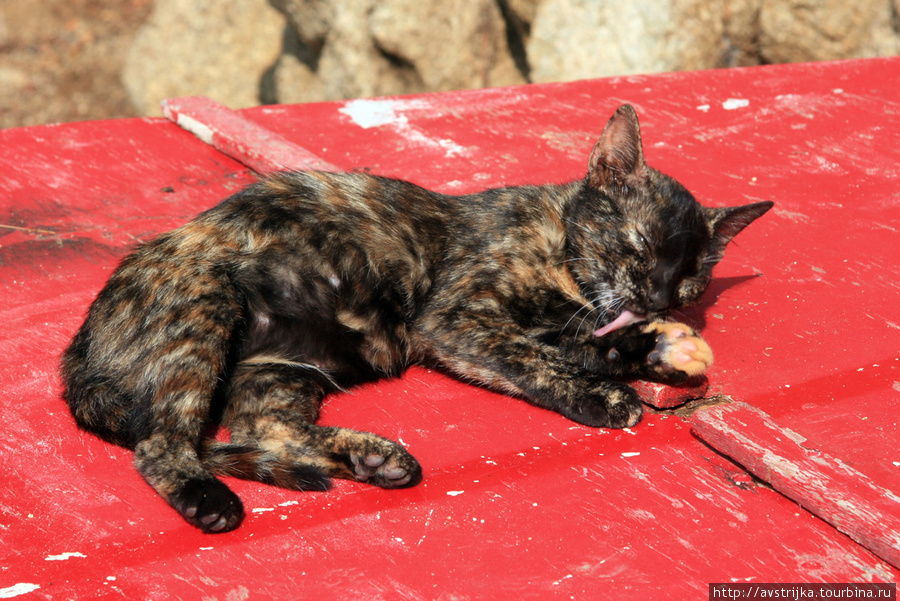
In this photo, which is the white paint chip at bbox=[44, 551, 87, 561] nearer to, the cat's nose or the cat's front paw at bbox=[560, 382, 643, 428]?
the cat's front paw at bbox=[560, 382, 643, 428]

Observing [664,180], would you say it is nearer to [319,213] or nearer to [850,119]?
[319,213]

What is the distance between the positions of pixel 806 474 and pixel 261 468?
1.58 meters

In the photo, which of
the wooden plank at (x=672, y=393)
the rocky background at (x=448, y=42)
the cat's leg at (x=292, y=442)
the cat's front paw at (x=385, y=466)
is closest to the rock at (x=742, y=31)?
the rocky background at (x=448, y=42)

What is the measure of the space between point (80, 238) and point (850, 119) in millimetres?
4411

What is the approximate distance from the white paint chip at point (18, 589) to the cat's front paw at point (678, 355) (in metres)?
1.99

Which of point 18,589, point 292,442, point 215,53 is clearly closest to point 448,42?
point 215,53

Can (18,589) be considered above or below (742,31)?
below

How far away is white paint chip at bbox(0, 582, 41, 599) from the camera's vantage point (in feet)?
6.70

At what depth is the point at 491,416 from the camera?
2934mm

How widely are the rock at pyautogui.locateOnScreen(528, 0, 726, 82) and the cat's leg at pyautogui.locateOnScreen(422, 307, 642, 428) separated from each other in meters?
5.83

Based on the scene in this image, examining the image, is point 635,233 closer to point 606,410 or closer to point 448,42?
point 606,410

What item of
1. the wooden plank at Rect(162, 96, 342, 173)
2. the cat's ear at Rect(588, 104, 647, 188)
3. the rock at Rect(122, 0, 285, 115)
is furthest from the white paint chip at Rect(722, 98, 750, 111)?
the rock at Rect(122, 0, 285, 115)

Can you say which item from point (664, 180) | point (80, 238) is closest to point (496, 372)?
point (664, 180)

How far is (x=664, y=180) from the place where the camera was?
11.8 feet
